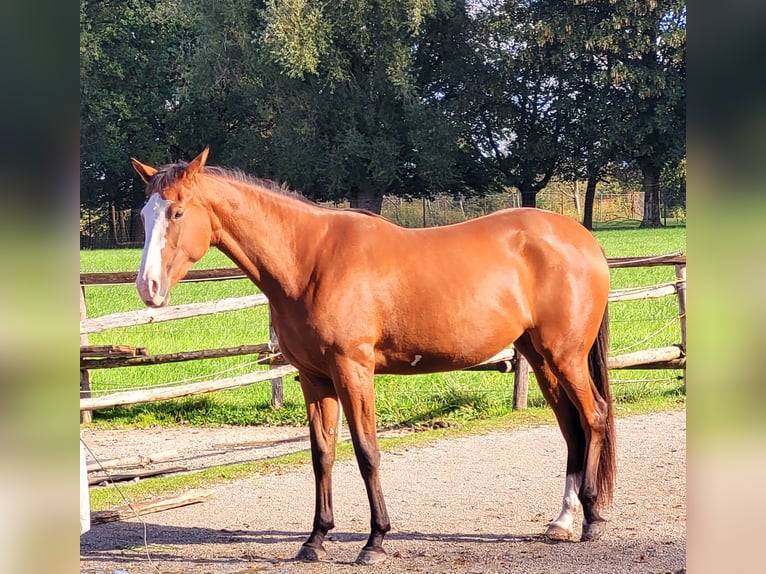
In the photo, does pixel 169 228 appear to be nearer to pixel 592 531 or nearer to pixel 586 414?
pixel 586 414

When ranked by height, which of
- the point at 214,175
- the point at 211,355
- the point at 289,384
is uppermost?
the point at 214,175

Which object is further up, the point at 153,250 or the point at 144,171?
the point at 144,171

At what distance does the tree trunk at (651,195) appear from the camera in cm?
1930

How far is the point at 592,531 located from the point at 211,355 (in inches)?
146

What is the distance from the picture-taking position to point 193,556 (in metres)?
3.71

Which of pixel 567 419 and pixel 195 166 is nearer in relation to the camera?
pixel 195 166

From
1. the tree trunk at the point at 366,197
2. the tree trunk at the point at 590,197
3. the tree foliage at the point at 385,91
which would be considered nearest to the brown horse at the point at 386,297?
the tree foliage at the point at 385,91

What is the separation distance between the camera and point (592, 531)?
382 centimetres

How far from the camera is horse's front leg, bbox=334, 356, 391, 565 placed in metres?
3.46

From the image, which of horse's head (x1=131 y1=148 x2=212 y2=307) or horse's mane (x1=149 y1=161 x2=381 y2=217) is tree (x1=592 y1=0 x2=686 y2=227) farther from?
horse's head (x1=131 y1=148 x2=212 y2=307)

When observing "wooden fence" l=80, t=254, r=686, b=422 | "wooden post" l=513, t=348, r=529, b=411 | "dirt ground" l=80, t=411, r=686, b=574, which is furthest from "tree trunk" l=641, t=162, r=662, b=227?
"dirt ground" l=80, t=411, r=686, b=574

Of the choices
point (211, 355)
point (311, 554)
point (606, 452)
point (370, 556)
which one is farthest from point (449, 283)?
point (211, 355)
